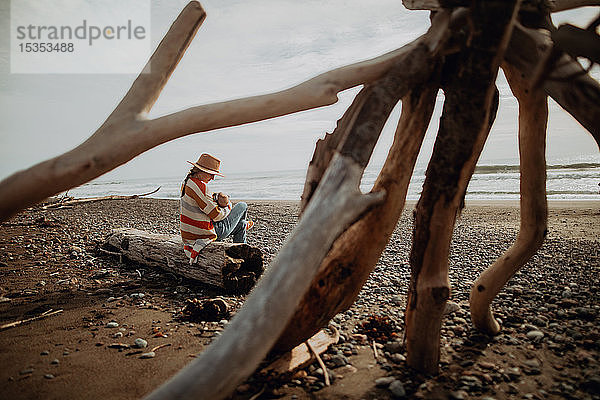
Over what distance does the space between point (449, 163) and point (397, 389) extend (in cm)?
163

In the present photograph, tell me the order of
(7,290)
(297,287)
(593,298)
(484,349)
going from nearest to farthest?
(297,287), (484,349), (593,298), (7,290)

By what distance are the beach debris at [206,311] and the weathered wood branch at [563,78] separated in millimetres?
3618

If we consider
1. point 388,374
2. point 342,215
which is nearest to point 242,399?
point 388,374

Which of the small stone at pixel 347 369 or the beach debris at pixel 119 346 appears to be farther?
the beach debris at pixel 119 346

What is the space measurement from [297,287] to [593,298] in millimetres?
4348

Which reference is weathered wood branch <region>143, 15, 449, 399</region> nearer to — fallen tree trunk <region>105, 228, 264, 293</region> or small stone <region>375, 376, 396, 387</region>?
small stone <region>375, 376, 396, 387</region>

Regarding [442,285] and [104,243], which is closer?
[442,285]

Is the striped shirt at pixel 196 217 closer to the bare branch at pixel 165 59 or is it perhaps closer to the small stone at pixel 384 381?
the bare branch at pixel 165 59

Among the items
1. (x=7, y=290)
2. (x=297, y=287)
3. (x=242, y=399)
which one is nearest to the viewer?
(x=297, y=287)

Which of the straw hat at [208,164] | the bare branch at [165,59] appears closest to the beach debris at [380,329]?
the bare branch at [165,59]

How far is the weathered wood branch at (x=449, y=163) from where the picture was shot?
191cm

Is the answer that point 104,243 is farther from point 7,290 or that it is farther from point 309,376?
point 309,376

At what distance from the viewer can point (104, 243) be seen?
709 centimetres

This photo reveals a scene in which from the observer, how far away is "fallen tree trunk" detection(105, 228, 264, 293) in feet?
15.2
